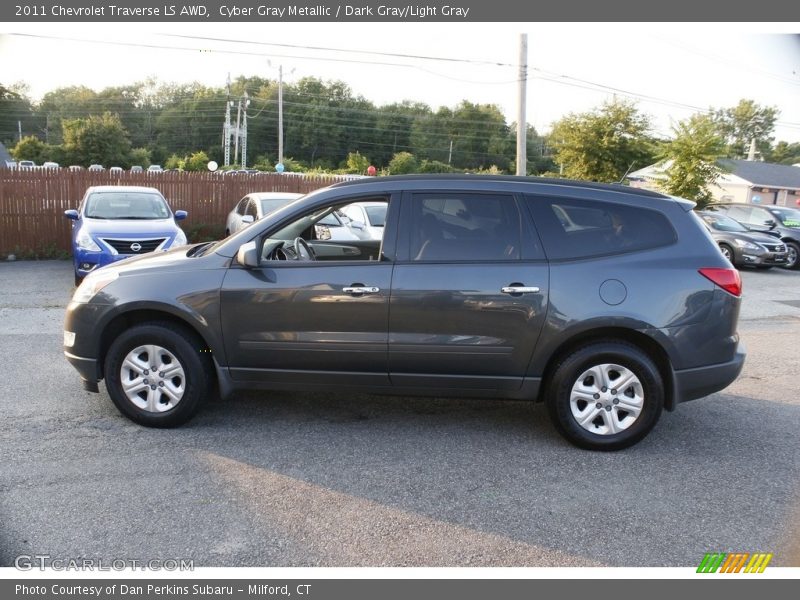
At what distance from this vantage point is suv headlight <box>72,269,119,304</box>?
15.9ft

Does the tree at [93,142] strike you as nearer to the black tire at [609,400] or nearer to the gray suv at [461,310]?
the gray suv at [461,310]

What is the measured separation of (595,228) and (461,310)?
112 centimetres

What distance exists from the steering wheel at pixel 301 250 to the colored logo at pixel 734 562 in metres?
3.23

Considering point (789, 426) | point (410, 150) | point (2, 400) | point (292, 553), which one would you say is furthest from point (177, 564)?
point (410, 150)

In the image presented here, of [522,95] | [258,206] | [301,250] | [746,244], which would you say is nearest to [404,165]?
[522,95]

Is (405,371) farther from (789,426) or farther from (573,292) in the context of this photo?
(789,426)

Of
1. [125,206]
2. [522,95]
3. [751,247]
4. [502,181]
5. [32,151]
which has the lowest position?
[751,247]

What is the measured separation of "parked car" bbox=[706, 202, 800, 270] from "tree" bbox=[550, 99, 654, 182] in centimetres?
1278

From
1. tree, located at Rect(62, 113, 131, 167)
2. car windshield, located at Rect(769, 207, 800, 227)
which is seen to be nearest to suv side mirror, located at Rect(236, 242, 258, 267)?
car windshield, located at Rect(769, 207, 800, 227)

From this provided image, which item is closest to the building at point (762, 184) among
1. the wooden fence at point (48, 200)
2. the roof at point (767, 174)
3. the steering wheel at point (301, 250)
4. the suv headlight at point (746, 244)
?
the roof at point (767, 174)

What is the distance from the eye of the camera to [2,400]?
5.33 meters

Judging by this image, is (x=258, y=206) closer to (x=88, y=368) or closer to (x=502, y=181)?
(x=88, y=368)

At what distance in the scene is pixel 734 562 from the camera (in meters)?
3.29

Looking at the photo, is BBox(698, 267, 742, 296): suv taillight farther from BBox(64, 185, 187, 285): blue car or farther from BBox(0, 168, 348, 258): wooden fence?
BBox(0, 168, 348, 258): wooden fence
